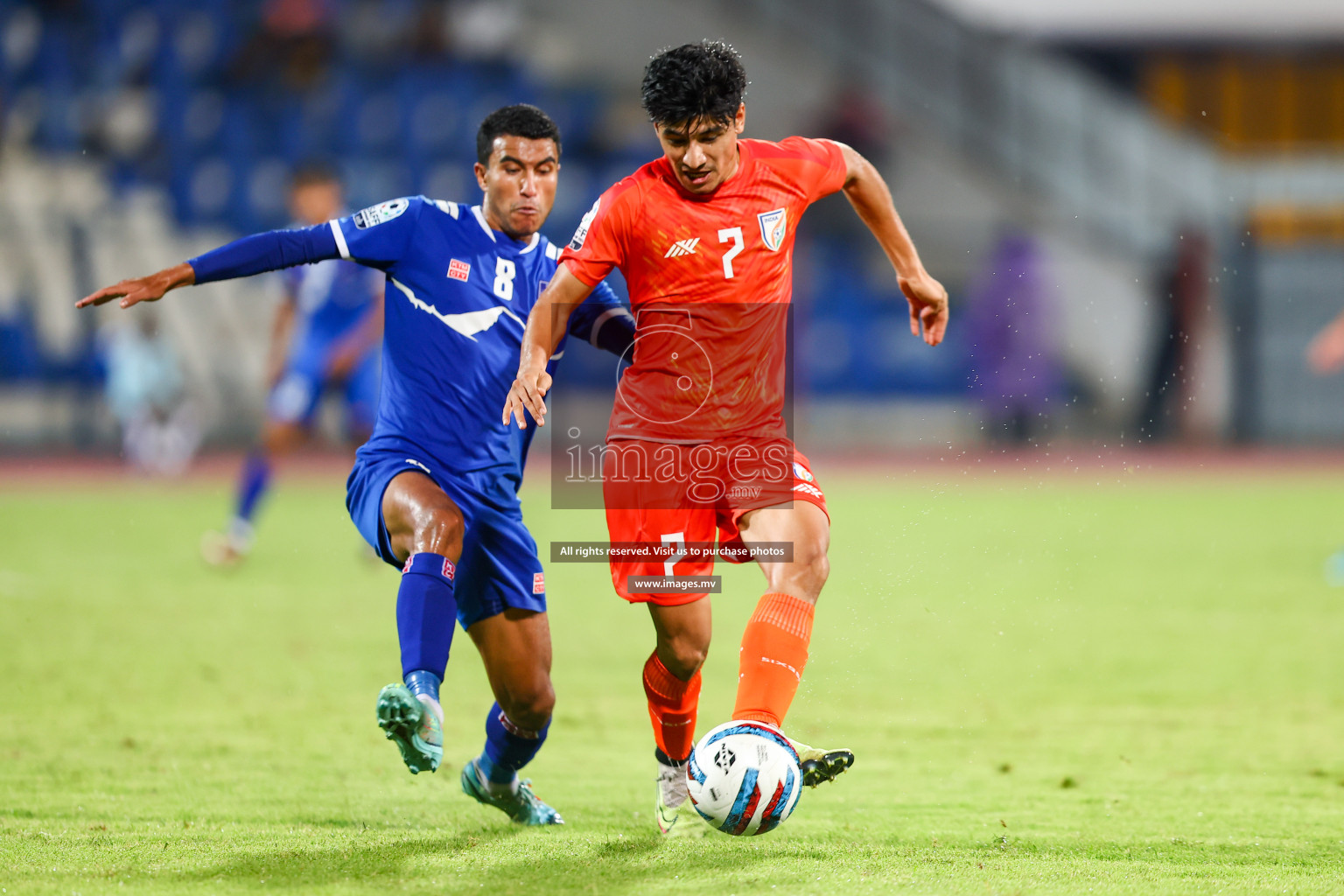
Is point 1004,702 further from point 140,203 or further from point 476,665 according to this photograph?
point 140,203

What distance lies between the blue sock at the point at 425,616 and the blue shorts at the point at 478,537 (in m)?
0.29

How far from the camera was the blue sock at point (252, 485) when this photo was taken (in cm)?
1081

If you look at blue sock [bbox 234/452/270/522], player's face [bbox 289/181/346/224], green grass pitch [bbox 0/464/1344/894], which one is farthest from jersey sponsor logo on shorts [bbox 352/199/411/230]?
blue sock [bbox 234/452/270/522]

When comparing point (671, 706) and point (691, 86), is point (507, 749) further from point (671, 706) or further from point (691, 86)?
point (691, 86)

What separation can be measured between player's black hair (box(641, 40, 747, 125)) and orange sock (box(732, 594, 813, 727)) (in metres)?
1.49

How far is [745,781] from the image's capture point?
3709mm

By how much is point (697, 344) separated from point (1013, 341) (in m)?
14.8

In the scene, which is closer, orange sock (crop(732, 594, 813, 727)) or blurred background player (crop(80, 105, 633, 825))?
orange sock (crop(732, 594, 813, 727))

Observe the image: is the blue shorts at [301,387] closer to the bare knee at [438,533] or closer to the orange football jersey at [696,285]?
the bare knee at [438,533]

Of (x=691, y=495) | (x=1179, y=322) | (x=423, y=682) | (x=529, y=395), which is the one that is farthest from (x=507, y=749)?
(x=1179, y=322)

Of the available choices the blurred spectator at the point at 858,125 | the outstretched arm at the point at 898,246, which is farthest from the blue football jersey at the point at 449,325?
the blurred spectator at the point at 858,125

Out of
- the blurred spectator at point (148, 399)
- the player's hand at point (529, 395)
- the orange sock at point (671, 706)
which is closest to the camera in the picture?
the player's hand at point (529, 395)

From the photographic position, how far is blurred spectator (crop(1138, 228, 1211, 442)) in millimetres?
19734

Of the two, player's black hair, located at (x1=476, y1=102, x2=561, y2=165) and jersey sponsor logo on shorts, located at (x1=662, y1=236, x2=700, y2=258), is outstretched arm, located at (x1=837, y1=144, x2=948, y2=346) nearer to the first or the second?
jersey sponsor logo on shorts, located at (x1=662, y1=236, x2=700, y2=258)
